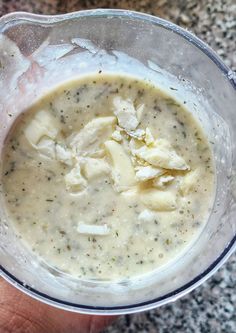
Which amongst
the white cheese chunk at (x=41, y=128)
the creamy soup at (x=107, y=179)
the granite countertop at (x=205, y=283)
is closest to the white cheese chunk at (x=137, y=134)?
the creamy soup at (x=107, y=179)

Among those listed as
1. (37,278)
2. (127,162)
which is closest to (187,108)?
(127,162)

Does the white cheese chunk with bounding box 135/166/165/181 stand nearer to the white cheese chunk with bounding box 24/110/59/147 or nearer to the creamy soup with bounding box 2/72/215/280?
the creamy soup with bounding box 2/72/215/280

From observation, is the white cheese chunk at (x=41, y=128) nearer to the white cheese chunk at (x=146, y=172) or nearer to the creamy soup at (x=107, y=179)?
the creamy soup at (x=107, y=179)

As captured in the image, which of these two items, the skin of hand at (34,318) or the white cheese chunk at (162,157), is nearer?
the white cheese chunk at (162,157)

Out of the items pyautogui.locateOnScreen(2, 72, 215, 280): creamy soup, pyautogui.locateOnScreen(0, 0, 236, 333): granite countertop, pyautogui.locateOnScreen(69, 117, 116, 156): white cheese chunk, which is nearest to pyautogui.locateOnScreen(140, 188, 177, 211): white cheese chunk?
pyautogui.locateOnScreen(2, 72, 215, 280): creamy soup

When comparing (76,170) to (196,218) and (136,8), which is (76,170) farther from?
(136,8)

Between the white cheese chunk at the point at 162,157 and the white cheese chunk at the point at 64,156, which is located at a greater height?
the white cheese chunk at the point at 162,157
